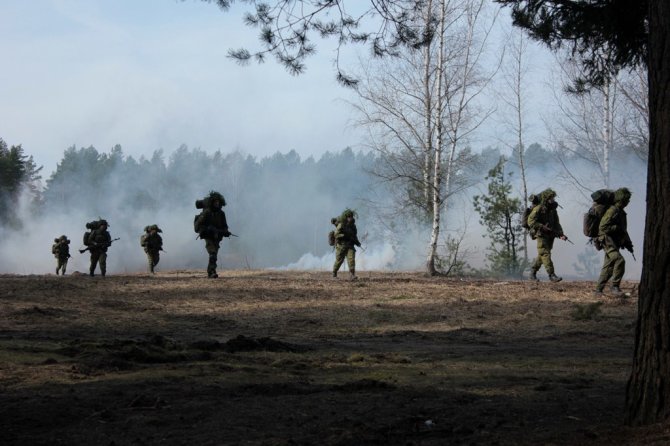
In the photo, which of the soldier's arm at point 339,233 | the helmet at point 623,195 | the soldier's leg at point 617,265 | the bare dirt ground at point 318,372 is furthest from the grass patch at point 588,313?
the soldier's arm at point 339,233

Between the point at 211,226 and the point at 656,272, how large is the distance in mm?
17103

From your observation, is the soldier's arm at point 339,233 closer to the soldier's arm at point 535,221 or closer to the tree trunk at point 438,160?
the tree trunk at point 438,160

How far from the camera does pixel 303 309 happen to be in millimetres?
14016

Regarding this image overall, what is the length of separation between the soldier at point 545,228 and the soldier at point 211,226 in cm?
817

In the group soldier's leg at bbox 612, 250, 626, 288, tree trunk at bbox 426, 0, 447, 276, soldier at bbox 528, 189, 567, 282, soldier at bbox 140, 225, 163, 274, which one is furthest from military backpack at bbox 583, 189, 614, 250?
soldier at bbox 140, 225, 163, 274

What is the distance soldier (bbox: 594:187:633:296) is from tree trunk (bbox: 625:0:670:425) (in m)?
10.9

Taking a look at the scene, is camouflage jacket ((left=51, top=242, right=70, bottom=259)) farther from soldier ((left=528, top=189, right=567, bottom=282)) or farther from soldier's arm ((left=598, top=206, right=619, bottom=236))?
soldier's arm ((left=598, top=206, right=619, bottom=236))

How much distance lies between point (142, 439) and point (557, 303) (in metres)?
10.7

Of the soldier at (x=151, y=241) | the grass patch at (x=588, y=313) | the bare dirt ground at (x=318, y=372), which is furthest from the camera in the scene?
the soldier at (x=151, y=241)

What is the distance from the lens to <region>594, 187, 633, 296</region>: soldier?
583 inches

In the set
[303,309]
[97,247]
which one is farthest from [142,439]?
[97,247]

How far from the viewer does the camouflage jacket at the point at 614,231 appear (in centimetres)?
1481

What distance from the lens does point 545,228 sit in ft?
59.3

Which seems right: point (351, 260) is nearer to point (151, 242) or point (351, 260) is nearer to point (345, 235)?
point (345, 235)
